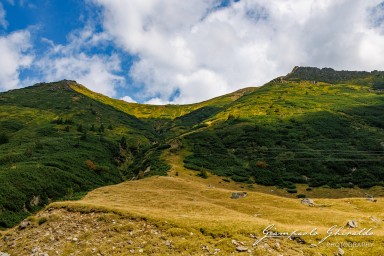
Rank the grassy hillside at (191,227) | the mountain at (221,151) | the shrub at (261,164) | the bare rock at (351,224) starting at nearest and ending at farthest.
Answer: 1. the grassy hillside at (191,227)
2. the bare rock at (351,224)
3. the mountain at (221,151)
4. the shrub at (261,164)

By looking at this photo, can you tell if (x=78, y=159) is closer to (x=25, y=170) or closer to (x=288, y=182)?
(x=25, y=170)

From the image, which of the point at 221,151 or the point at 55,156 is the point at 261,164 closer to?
the point at 221,151

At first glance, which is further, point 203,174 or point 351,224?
point 203,174

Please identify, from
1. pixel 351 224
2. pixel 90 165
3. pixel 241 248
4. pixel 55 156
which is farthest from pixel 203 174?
pixel 241 248

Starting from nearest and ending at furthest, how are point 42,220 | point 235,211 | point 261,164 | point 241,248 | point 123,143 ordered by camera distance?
1. point 241,248
2. point 42,220
3. point 235,211
4. point 261,164
5. point 123,143

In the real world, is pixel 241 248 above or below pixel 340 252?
above

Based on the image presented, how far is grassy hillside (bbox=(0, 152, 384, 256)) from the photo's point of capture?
22.8m

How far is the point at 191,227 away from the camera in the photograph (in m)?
25.7

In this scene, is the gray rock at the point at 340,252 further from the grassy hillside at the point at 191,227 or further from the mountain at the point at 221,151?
the mountain at the point at 221,151

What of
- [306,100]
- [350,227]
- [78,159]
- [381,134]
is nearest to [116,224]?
[350,227]

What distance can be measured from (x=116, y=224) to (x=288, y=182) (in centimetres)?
4872

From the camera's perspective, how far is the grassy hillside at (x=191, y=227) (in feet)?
74.8

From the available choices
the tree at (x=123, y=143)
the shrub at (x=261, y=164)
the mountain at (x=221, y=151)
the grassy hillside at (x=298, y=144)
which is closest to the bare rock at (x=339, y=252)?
the mountain at (x=221, y=151)

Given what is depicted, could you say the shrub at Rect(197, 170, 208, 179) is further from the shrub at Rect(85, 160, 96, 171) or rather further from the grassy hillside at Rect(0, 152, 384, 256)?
the shrub at Rect(85, 160, 96, 171)
